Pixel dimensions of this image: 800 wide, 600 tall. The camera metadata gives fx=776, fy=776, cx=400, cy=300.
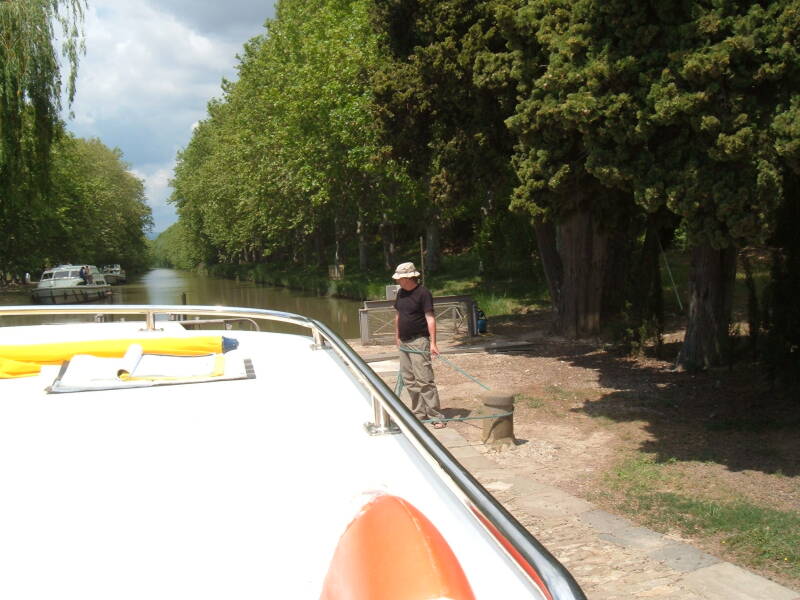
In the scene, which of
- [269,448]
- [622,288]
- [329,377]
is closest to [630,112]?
[329,377]

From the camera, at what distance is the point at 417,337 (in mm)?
9125

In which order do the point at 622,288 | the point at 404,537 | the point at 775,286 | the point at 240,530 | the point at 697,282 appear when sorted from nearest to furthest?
the point at 404,537 → the point at 240,530 → the point at 775,286 → the point at 697,282 → the point at 622,288

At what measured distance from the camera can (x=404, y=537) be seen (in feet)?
6.64

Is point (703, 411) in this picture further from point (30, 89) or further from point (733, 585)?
point (30, 89)

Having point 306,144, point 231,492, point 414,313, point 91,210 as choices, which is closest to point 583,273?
point 414,313

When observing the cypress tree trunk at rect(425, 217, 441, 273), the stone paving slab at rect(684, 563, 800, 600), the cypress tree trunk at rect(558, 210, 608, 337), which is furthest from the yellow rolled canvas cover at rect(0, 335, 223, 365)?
the cypress tree trunk at rect(425, 217, 441, 273)

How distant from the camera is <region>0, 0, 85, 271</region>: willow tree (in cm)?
2417

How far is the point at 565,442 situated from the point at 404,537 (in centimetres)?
697

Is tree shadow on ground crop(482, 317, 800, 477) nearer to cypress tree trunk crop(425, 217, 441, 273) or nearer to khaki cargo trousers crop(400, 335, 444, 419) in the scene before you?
khaki cargo trousers crop(400, 335, 444, 419)

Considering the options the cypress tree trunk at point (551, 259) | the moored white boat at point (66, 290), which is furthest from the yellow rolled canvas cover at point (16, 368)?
the moored white boat at point (66, 290)

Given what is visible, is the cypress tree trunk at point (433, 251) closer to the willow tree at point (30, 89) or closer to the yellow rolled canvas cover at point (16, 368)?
the willow tree at point (30, 89)

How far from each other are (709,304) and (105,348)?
950 centimetres

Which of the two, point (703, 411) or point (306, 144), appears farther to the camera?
point (306, 144)

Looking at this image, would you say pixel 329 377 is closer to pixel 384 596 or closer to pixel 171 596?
pixel 171 596
